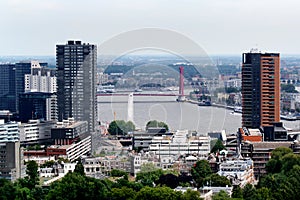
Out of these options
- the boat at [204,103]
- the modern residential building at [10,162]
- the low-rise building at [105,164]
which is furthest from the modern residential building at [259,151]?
the boat at [204,103]

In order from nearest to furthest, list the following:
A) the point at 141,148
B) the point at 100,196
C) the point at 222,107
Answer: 1. the point at 100,196
2. the point at 141,148
3. the point at 222,107

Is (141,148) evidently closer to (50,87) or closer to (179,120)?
(179,120)

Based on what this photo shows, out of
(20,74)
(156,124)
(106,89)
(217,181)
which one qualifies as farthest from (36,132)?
(20,74)

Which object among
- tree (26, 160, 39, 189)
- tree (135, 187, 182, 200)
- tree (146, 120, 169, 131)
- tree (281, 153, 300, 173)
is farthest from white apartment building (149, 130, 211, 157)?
tree (135, 187, 182, 200)

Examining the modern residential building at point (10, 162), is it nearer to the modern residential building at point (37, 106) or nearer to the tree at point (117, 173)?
the tree at point (117, 173)

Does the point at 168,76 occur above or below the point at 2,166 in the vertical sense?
above

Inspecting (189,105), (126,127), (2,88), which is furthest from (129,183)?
(2,88)

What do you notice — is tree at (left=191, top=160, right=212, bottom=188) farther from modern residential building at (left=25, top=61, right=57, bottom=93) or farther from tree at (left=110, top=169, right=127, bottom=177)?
modern residential building at (left=25, top=61, right=57, bottom=93)
